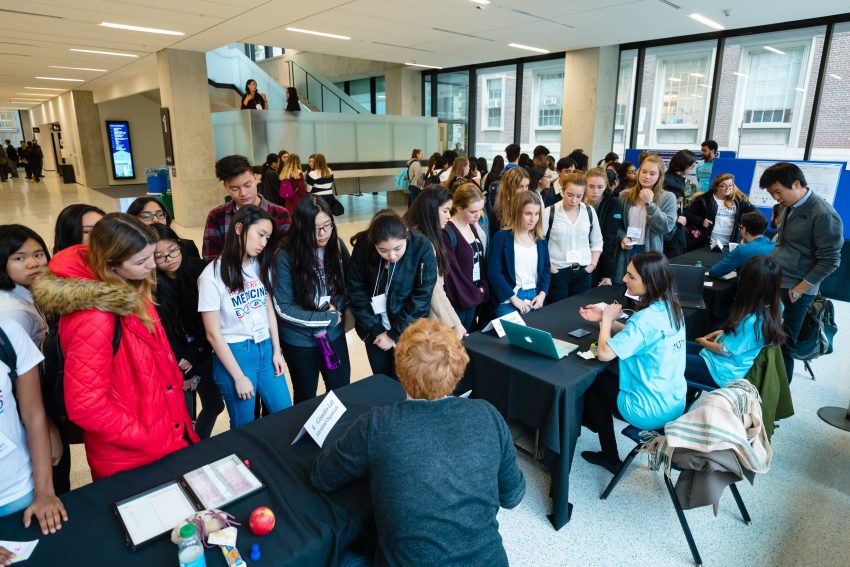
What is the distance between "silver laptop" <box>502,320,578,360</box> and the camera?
7.66 feet

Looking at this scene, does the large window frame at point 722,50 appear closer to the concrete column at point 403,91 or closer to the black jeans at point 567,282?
the concrete column at point 403,91

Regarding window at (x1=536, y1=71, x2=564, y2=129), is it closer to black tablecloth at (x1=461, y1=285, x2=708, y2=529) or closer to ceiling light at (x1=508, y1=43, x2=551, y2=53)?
ceiling light at (x1=508, y1=43, x2=551, y2=53)

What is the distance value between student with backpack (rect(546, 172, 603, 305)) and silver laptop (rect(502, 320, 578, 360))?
119 cm

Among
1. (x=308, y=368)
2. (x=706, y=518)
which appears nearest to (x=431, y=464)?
(x=308, y=368)

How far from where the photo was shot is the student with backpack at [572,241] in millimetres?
3582

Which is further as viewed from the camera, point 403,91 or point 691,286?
point 403,91

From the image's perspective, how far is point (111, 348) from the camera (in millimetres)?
1477

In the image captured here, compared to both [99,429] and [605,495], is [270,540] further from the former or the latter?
[605,495]

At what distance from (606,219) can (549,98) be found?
8249 millimetres

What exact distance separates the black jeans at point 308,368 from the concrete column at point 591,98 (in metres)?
8.83

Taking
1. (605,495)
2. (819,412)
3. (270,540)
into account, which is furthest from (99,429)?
(819,412)

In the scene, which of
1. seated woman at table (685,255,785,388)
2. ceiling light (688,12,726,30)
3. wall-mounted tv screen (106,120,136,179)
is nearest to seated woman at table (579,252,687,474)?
seated woman at table (685,255,785,388)

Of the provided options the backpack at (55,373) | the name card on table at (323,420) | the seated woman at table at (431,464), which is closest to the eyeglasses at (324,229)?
the name card on table at (323,420)

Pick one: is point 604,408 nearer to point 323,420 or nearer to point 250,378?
point 323,420
